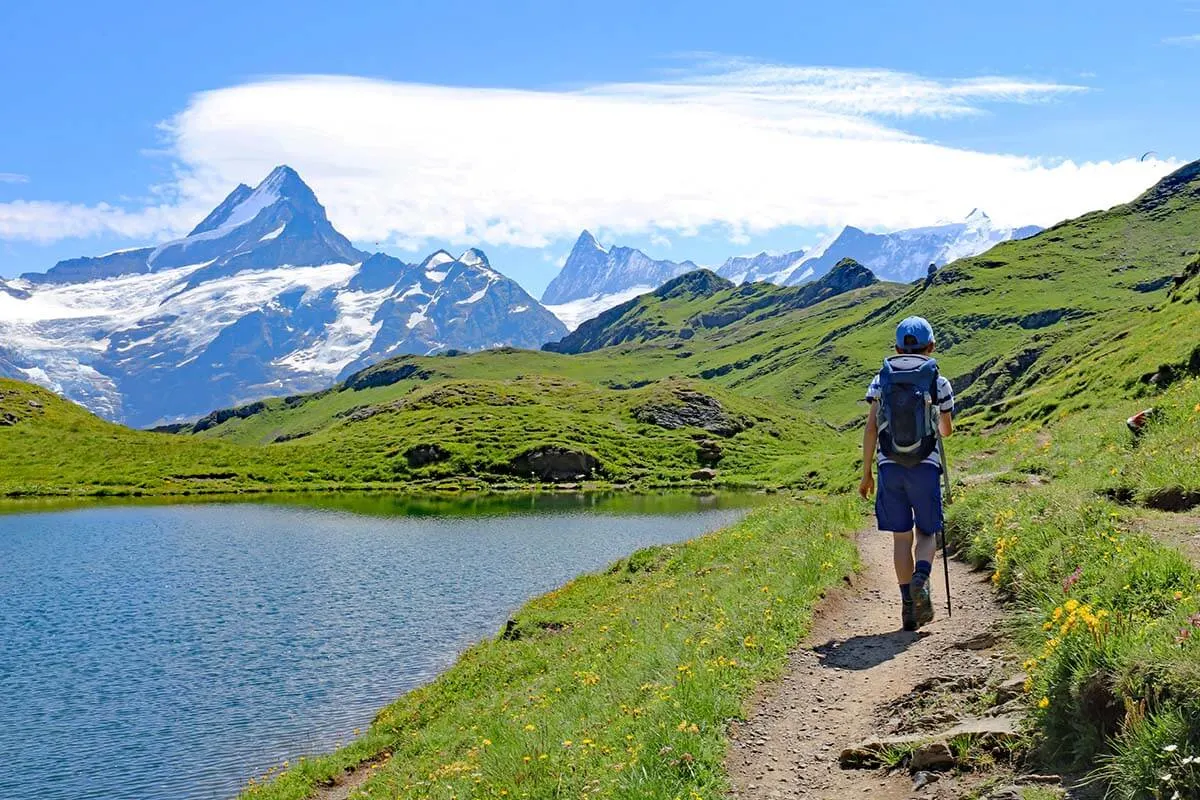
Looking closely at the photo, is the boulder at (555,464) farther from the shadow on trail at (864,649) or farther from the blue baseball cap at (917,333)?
the blue baseball cap at (917,333)

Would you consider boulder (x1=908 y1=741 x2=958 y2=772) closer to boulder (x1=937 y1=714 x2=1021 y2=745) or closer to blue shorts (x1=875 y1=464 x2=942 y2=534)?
boulder (x1=937 y1=714 x2=1021 y2=745)

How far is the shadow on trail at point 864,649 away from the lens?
528 inches

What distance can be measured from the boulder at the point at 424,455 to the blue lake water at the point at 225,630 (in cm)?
7543

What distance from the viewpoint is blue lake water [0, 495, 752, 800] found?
29344mm

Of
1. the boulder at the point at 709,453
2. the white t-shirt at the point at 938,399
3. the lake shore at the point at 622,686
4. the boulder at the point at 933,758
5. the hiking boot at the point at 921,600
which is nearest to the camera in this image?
the boulder at the point at 933,758

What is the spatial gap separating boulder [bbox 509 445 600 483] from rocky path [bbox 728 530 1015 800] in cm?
15259

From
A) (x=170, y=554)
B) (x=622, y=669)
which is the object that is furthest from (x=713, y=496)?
(x=622, y=669)

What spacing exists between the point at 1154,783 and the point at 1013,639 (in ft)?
17.2

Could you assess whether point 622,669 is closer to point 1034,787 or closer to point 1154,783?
point 1034,787

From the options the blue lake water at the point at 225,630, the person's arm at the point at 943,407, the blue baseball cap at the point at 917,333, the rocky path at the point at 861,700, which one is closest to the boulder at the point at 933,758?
the rocky path at the point at 861,700

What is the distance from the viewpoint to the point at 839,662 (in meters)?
13.6

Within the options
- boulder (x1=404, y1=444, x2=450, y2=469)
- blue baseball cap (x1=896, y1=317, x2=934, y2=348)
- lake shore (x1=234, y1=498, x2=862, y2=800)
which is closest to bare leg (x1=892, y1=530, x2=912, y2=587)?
lake shore (x1=234, y1=498, x2=862, y2=800)

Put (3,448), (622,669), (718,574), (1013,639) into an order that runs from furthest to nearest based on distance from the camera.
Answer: (3,448)
(718,574)
(622,669)
(1013,639)

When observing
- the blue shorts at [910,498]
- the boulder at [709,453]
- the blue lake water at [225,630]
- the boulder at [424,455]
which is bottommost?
the blue lake water at [225,630]
